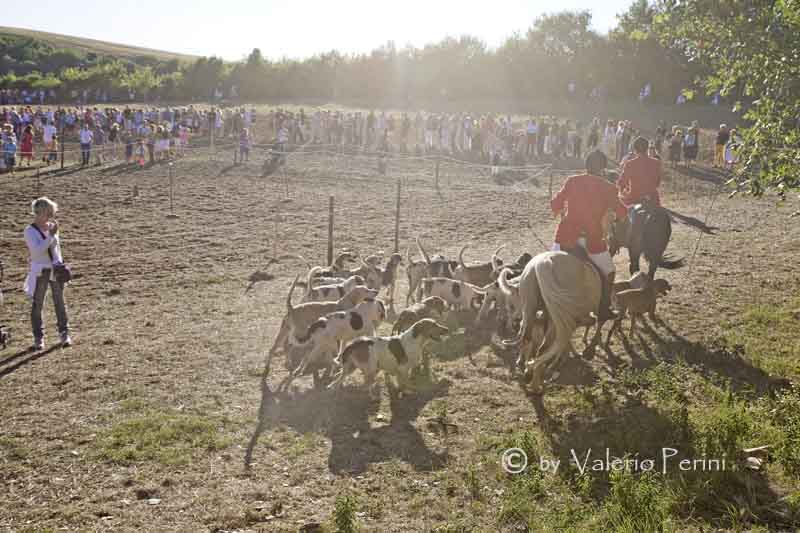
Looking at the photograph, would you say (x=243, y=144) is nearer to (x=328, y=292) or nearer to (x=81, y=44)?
(x=328, y=292)

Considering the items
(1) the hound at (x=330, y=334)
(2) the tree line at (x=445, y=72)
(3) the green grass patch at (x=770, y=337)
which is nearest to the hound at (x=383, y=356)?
(1) the hound at (x=330, y=334)

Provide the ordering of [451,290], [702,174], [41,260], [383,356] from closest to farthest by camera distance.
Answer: [383,356] → [41,260] → [451,290] → [702,174]

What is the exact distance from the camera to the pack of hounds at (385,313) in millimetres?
8031

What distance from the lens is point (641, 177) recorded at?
10.8 metres

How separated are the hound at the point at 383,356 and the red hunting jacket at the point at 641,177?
15.8 feet

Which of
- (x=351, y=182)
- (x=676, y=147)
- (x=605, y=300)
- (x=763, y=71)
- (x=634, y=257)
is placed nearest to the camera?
(x=605, y=300)

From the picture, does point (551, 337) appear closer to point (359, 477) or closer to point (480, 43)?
point (359, 477)

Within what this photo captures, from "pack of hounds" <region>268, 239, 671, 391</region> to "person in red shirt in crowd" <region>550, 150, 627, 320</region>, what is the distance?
904 mm

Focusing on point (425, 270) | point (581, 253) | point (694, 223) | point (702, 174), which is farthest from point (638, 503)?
point (702, 174)

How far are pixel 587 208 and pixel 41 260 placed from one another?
23.8ft

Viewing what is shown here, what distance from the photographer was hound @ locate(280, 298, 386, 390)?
8.53 meters

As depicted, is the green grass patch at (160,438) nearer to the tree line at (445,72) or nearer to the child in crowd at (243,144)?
the child in crowd at (243,144)

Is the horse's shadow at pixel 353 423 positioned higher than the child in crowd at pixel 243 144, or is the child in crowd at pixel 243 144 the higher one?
the child in crowd at pixel 243 144

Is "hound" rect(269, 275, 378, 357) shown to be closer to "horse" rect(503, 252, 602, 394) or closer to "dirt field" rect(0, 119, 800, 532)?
"dirt field" rect(0, 119, 800, 532)
